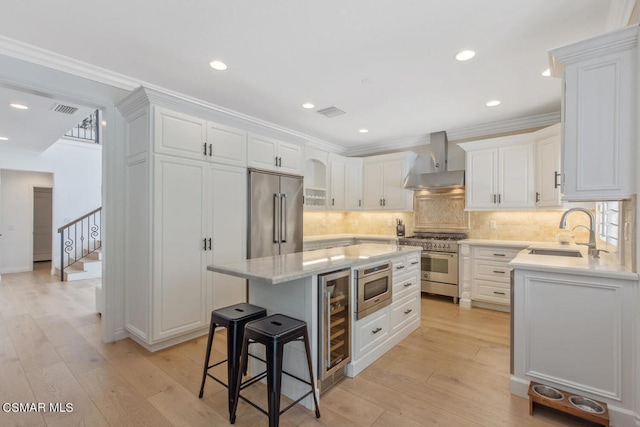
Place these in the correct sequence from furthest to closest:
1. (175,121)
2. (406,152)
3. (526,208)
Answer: (406,152)
(526,208)
(175,121)

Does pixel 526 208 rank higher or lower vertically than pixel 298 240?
higher

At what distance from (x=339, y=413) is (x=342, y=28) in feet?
9.00

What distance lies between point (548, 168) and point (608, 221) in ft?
3.26

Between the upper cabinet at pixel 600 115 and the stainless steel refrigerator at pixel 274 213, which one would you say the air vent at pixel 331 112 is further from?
the upper cabinet at pixel 600 115

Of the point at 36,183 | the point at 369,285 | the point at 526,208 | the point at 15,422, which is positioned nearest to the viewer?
the point at 15,422

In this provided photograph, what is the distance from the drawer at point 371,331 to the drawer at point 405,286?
9.3 inches

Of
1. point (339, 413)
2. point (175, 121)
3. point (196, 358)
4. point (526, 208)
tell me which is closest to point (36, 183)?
point (175, 121)

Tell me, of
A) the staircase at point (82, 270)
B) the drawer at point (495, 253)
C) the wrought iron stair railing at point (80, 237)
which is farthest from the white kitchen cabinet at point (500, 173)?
the wrought iron stair railing at point (80, 237)

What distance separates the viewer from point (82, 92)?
300 cm

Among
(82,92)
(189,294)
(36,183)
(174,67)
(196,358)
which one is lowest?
(196,358)

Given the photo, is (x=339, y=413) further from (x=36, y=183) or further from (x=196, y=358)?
(x=36, y=183)

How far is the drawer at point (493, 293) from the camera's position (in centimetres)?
418

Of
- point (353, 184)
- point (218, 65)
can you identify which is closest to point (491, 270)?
point (353, 184)

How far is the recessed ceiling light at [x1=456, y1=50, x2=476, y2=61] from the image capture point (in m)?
2.66
